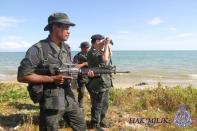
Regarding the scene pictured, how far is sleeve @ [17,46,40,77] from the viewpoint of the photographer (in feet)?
14.3

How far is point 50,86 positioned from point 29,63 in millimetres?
404

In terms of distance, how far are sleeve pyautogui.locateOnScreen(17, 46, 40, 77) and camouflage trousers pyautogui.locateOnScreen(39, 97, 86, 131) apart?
0.55m

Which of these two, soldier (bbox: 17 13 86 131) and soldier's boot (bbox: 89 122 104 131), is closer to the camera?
soldier (bbox: 17 13 86 131)

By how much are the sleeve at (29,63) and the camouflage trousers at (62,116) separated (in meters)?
0.55

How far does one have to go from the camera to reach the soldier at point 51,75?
14.4 ft

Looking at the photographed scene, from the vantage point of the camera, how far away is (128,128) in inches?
274

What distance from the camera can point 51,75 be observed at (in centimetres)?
450

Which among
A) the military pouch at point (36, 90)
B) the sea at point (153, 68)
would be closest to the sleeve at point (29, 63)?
the military pouch at point (36, 90)

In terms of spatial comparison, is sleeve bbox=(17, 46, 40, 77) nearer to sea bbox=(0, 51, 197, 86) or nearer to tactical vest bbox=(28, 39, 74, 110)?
tactical vest bbox=(28, 39, 74, 110)

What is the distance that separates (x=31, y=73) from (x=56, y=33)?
644mm

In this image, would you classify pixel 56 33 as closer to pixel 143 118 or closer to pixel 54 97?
pixel 54 97

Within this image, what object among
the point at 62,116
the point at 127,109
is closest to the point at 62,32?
the point at 62,116

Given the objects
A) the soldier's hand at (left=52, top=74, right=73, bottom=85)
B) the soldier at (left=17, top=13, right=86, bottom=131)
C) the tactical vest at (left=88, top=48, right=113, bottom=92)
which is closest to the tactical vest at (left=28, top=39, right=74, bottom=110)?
the soldier at (left=17, top=13, right=86, bottom=131)

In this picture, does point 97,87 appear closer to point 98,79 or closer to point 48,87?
point 98,79
